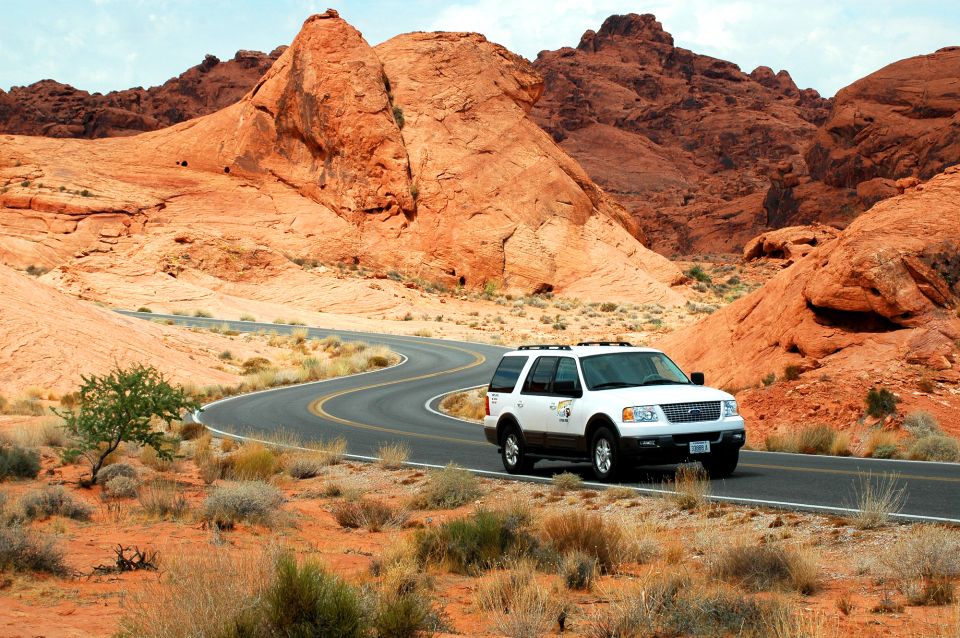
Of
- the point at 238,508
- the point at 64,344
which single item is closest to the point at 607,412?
the point at 238,508

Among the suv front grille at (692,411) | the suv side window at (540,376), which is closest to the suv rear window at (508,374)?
the suv side window at (540,376)

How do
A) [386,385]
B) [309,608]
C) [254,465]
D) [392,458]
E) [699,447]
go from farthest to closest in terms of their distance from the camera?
1. [386,385]
2. [392,458]
3. [254,465]
4. [699,447]
5. [309,608]

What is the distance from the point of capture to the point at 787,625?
574cm

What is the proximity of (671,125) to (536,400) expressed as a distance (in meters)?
141

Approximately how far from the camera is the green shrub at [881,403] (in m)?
19.2

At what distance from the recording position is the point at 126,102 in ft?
441

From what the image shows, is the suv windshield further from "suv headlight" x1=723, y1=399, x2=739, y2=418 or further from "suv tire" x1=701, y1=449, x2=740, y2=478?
"suv tire" x1=701, y1=449, x2=740, y2=478

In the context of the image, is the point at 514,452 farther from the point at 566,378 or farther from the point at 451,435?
the point at 451,435

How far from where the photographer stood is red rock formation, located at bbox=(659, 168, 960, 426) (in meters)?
21.5

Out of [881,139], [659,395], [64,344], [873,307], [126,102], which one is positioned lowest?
[659,395]

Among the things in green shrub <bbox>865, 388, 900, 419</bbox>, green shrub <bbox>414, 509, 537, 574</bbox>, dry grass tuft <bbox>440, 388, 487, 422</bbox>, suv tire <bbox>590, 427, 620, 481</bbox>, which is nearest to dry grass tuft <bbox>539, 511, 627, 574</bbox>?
green shrub <bbox>414, 509, 537, 574</bbox>

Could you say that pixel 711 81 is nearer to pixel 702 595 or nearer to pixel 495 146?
pixel 495 146

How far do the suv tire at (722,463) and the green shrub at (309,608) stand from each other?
9143 mm

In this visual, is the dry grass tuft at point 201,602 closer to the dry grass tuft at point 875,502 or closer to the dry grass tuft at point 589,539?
the dry grass tuft at point 589,539
